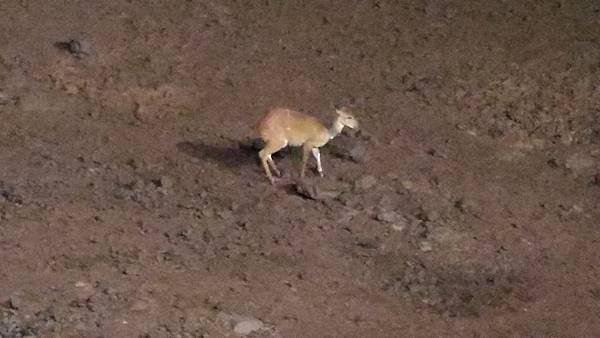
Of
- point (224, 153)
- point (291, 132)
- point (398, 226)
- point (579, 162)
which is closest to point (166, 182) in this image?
point (224, 153)

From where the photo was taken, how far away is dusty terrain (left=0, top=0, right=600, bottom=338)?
295 cm

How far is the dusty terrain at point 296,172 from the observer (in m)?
2.95

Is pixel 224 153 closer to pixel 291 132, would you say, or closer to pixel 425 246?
pixel 291 132

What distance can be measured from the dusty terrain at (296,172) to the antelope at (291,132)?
0.36 ft

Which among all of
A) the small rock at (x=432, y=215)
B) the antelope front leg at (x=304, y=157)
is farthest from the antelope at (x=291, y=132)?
the small rock at (x=432, y=215)

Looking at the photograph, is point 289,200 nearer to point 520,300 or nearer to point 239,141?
point 239,141

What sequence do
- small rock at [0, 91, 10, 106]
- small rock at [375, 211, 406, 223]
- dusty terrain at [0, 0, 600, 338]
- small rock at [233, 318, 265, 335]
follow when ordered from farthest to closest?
small rock at [0, 91, 10, 106], small rock at [375, 211, 406, 223], dusty terrain at [0, 0, 600, 338], small rock at [233, 318, 265, 335]

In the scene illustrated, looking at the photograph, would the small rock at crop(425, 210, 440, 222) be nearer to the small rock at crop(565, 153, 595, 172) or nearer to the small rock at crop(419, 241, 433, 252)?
the small rock at crop(419, 241, 433, 252)

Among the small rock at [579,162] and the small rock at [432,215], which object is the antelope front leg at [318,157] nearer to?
the small rock at [432,215]

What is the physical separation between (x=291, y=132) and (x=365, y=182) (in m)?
0.31

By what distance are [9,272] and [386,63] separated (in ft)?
5.96

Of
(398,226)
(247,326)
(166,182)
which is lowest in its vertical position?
(247,326)

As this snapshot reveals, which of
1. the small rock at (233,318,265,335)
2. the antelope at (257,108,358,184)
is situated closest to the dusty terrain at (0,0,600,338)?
the small rock at (233,318,265,335)

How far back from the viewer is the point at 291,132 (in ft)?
11.2
